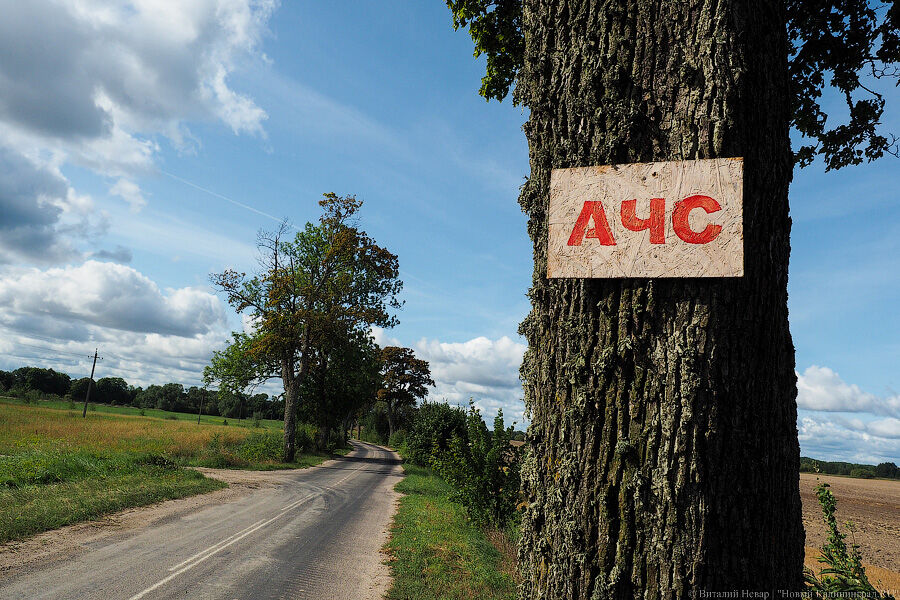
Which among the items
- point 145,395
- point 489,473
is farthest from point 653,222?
point 145,395

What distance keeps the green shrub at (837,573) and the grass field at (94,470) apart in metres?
10.8

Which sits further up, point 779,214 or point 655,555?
point 779,214

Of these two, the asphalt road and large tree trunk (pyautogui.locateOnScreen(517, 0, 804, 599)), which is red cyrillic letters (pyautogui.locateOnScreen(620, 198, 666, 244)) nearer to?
large tree trunk (pyautogui.locateOnScreen(517, 0, 804, 599))

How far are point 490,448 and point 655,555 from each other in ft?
32.2

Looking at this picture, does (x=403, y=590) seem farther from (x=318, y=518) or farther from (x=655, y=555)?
(x=655, y=555)

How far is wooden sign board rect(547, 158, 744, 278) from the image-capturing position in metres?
1.84

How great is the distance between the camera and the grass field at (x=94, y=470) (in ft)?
32.1

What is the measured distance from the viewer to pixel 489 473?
36.2 ft

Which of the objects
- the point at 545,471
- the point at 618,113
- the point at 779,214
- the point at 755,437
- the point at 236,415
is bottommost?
the point at 236,415

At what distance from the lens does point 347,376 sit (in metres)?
36.4

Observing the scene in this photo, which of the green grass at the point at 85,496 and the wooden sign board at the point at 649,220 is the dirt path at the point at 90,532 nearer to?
the green grass at the point at 85,496

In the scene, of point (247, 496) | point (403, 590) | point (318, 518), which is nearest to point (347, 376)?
point (247, 496)

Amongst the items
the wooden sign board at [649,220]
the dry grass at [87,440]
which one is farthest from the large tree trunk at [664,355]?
the dry grass at [87,440]

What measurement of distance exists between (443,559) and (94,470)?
11.3 m
